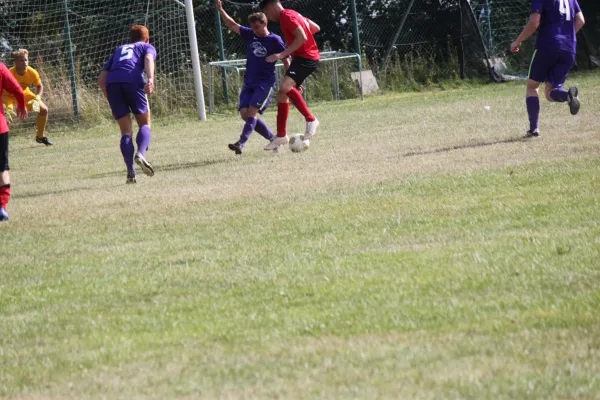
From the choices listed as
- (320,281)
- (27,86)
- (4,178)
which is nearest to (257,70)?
A: (4,178)

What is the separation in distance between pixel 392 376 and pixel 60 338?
1691 millimetres

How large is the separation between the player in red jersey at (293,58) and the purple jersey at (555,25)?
263 centimetres

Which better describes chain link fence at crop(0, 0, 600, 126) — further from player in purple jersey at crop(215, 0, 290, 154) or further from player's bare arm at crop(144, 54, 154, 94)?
player's bare arm at crop(144, 54, 154, 94)

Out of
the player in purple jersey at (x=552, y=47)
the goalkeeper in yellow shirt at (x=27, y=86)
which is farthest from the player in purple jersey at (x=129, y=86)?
the goalkeeper in yellow shirt at (x=27, y=86)

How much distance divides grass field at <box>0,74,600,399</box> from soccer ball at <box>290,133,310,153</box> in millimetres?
1521

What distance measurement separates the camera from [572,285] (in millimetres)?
4766

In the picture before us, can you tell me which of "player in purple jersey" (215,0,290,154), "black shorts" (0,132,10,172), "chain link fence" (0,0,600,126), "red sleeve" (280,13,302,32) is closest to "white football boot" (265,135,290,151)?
"player in purple jersey" (215,0,290,154)

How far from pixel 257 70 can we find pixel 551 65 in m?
3.52

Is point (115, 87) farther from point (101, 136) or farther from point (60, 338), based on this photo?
point (101, 136)

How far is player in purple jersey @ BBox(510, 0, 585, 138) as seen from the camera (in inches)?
449

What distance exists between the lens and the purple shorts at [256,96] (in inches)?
502

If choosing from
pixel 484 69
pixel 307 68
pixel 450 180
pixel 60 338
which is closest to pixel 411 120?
pixel 307 68

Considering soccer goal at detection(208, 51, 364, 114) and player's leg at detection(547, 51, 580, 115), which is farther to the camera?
soccer goal at detection(208, 51, 364, 114)

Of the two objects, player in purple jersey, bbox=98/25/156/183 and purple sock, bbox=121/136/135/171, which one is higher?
player in purple jersey, bbox=98/25/156/183
